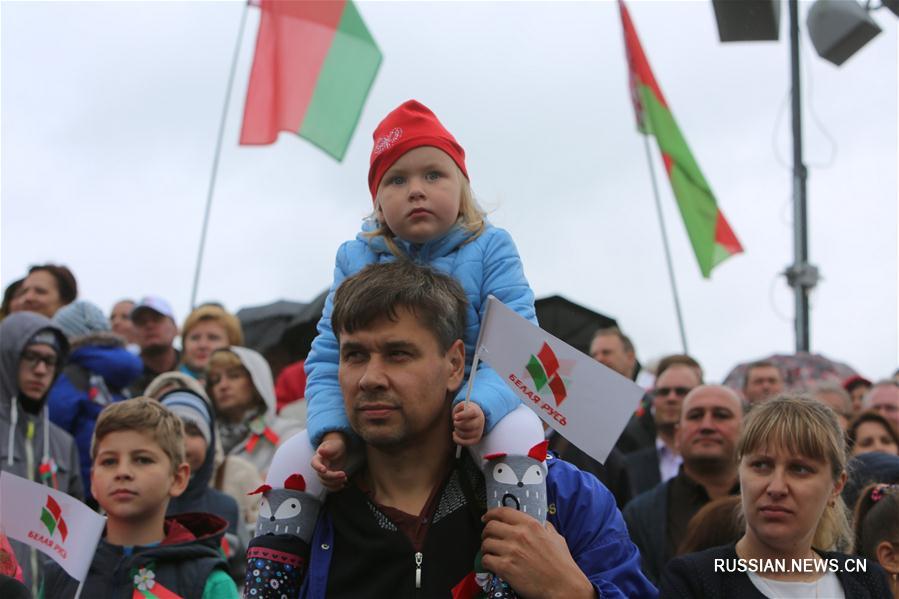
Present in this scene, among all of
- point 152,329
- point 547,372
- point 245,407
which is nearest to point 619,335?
point 245,407

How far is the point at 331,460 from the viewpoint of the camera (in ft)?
11.7

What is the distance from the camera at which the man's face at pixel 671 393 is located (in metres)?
8.00

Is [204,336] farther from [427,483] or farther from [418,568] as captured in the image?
[418,568]

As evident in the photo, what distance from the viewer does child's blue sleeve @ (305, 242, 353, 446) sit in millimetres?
3613

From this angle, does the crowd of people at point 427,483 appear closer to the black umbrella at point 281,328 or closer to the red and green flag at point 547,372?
the red and green flag at point 547,372

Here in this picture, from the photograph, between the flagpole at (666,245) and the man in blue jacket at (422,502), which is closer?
the man in blue jacket at (422,502)

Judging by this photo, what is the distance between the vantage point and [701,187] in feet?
44.4

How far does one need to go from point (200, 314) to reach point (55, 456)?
2413 mm

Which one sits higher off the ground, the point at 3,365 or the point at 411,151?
the point at 3,365

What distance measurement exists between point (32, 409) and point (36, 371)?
199 mm

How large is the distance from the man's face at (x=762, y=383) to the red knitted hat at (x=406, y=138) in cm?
491

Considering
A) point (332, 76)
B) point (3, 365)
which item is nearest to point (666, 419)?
point (3, 365)

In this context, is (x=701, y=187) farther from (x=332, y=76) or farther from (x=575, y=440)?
(x=575, y=440)

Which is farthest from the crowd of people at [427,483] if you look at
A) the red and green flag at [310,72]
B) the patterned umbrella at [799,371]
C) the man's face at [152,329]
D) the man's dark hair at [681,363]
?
the red and green flag at [310,72]
